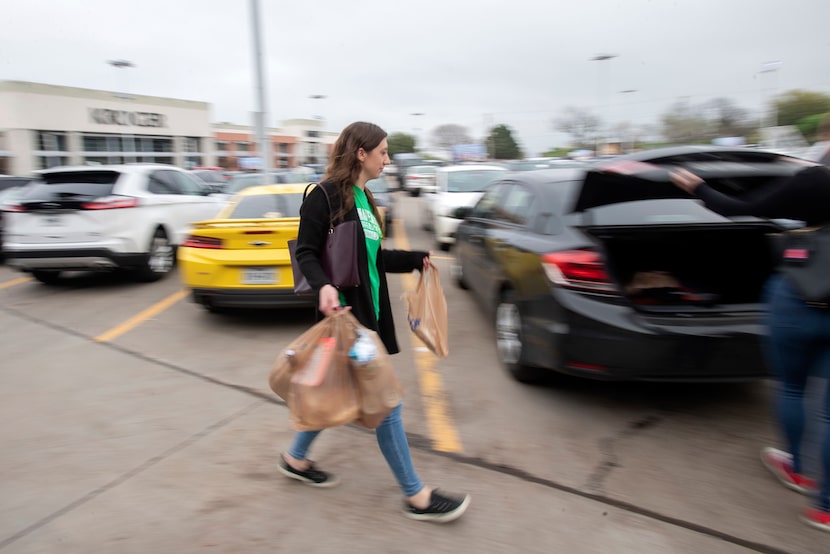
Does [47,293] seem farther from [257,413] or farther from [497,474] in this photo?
[497,474]

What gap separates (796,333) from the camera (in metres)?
2.54

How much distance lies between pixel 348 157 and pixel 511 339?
2.21 meters

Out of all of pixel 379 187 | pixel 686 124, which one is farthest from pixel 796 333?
pixel 686 124

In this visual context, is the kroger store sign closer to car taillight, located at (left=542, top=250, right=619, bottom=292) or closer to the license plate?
the license plate

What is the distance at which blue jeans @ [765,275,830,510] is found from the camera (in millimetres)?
2488

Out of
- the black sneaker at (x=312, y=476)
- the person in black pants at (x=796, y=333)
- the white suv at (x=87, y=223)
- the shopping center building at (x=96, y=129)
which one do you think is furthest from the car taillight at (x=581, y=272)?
the shopping center building at (x=96, y=129)

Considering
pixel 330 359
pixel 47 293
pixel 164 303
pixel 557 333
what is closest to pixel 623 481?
pixel 557 333

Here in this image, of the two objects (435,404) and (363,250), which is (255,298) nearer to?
(435,404)

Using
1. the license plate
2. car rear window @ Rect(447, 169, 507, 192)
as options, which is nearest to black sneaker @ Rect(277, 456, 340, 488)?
Answer: the license plate

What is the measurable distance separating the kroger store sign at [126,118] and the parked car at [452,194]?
39.1 meters

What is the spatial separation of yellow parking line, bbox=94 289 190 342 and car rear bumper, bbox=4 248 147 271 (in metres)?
0.80

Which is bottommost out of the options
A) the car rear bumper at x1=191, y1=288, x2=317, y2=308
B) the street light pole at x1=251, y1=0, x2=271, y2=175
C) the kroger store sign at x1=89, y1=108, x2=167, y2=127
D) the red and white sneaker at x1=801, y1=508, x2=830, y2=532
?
the red and white sneaker at x1=801, y1=508, x2=830, y2=532

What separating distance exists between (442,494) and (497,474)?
469 mm

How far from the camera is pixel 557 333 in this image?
11.4 ft
